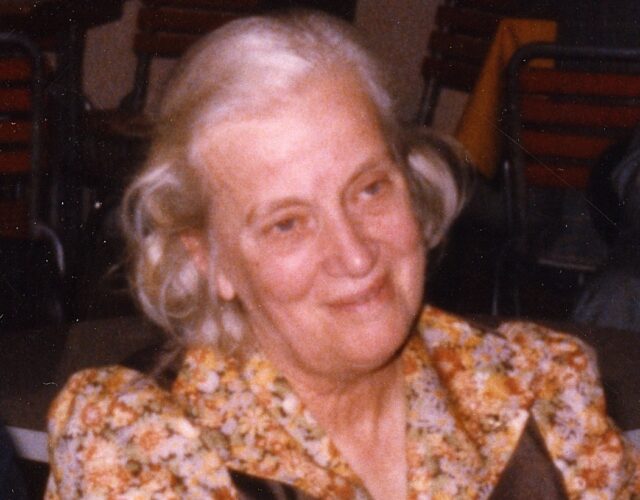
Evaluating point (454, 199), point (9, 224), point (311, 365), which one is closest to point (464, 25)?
point (9, 224)

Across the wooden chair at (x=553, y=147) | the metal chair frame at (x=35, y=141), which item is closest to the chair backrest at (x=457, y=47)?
the wooden chair at (x=553, y=147)

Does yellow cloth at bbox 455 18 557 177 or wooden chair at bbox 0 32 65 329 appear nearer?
wooden chair at bbox 0 32 65 329

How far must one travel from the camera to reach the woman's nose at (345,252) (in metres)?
1.18

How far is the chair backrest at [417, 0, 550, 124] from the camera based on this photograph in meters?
4.87

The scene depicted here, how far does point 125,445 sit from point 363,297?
32 centimetres

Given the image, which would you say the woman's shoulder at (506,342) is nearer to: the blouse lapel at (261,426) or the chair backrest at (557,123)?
the blouse lapel at (261,426)

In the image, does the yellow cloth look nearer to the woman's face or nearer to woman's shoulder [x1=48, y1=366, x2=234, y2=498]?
the woman's face

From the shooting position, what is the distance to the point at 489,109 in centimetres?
404


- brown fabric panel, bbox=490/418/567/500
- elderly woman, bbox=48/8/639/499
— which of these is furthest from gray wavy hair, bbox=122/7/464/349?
brown fabric panel, bbox=490/418/567/500

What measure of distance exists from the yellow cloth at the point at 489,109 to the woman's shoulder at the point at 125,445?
2.79m

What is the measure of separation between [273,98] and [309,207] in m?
0.13

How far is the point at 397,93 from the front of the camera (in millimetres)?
1322

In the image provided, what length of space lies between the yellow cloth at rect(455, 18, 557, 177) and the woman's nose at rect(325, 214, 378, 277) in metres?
2.75

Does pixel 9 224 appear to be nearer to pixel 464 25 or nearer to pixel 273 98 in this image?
pixel 273 98
